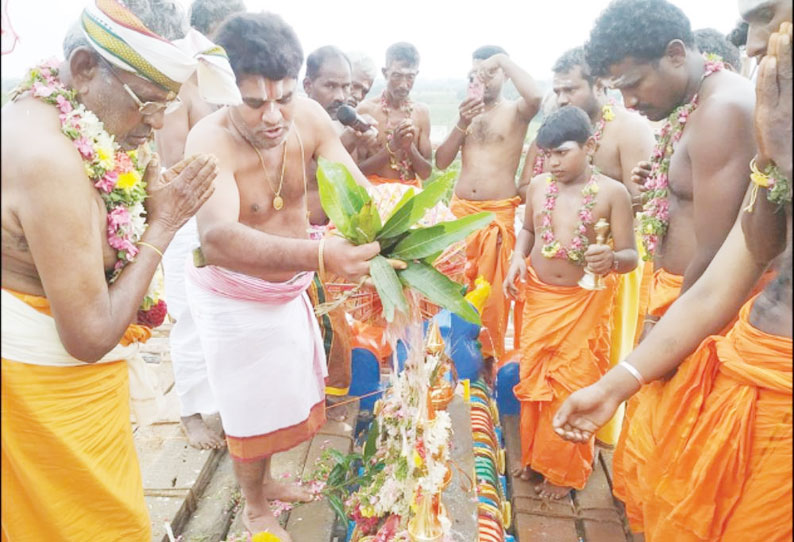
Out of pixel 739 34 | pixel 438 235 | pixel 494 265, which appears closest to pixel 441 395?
pixel 438 235

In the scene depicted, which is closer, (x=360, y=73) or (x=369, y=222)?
(x=369, y=222)

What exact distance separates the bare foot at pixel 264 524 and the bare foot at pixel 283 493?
7.0 inches

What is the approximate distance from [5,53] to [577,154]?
3143 mm

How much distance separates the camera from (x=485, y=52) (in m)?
5.41

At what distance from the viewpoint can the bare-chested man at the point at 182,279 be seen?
3.39m

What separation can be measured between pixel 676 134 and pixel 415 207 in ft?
4.83

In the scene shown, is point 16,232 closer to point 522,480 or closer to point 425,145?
point 522,480

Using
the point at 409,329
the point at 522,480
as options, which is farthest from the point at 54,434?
the point at 522,480

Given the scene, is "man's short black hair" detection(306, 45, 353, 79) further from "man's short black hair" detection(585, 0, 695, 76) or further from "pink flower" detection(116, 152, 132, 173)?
"pink flower" detection(116, 152, 132, 173)

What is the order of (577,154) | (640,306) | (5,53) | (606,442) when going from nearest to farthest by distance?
(5,53) < (577,154) < (606,442) < (640,306)

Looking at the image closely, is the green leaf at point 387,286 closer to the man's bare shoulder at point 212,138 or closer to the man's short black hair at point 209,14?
the man's bare shoulder at point 212,138

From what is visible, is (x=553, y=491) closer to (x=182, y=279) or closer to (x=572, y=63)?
(x=182, y=279)

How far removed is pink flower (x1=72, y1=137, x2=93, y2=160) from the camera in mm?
1718

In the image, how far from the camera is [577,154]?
3.40m
